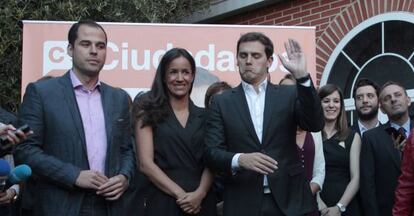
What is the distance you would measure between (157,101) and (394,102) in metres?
2.07

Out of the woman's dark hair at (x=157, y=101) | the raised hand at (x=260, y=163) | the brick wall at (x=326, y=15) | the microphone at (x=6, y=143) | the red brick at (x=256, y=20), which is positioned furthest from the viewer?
the red brick at (x=256, y=20)

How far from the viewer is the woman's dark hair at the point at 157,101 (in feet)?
14.1

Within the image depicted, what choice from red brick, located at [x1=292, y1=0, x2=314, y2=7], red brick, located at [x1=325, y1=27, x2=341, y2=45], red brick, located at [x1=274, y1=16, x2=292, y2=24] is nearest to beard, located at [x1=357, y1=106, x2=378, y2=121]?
red brick, located at [x1=325, y1=27, x2=341, y2=45]

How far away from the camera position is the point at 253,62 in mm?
4043

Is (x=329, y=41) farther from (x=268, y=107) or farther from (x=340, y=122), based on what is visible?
(x=268, y=107)

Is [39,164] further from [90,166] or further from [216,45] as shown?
[216,45]

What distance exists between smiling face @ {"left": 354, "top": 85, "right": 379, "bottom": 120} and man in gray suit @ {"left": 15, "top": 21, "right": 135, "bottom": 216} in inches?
99.9

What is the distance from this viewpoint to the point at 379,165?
16.9 ft

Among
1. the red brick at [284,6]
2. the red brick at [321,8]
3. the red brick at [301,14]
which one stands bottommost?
the red brick at [301,14]

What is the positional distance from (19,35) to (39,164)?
551 centimetres

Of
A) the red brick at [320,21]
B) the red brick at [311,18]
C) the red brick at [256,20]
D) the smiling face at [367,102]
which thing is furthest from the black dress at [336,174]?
the red brick at [256,20]

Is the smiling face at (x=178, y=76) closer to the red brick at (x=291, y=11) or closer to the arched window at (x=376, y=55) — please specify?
the arched window at (x=376, y=55)

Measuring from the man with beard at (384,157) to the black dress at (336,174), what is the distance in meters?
0.14

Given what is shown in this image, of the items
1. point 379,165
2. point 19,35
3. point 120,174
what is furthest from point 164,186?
point 19,35
